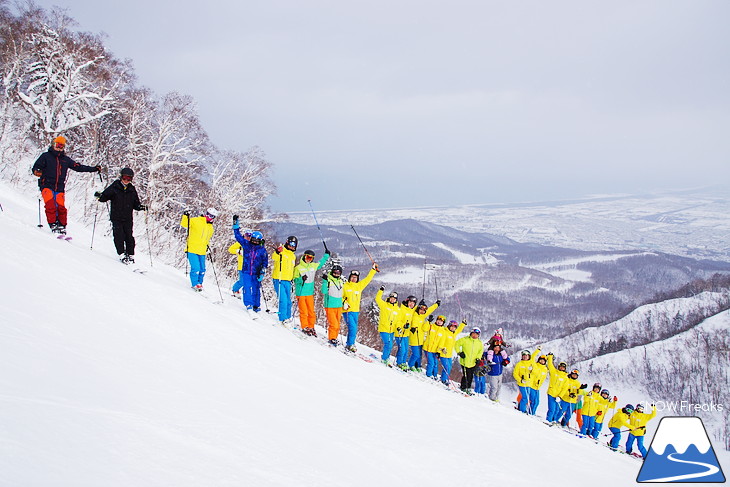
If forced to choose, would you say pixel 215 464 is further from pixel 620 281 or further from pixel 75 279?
pixel 620 281

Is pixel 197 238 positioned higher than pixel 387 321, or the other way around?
pixel 197 238

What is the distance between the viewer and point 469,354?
11.8m

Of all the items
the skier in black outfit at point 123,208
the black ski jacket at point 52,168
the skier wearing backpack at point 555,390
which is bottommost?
the skier wearing backpack at point 555,390

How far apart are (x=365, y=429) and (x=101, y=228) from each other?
1630cm

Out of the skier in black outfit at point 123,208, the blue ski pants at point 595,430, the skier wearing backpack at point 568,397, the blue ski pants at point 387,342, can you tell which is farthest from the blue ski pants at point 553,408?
the skier in black outfit at point 123,208

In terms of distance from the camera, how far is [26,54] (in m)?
21.2

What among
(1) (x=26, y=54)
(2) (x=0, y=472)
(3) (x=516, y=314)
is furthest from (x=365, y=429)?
(3) (x=516, y=314)

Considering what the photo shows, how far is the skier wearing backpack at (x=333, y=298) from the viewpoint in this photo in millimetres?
9773

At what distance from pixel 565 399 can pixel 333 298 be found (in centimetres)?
881

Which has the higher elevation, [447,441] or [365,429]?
[365,429]

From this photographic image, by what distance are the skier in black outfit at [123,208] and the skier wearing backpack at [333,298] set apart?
13.7 feet

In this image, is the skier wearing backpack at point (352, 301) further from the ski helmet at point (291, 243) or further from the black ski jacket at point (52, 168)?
the black ski jacket at point (52, 168)

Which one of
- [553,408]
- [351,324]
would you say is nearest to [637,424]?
[553,408]

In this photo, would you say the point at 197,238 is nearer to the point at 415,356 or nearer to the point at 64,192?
the point at 64,192
